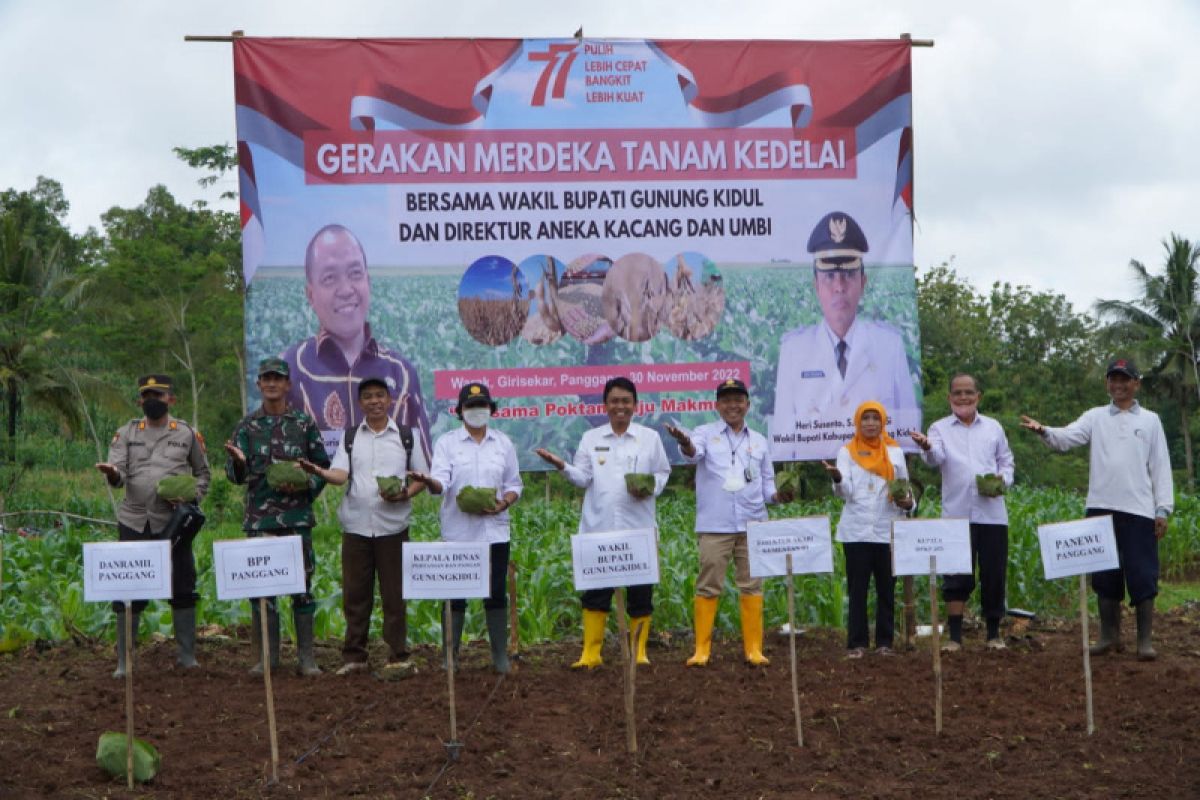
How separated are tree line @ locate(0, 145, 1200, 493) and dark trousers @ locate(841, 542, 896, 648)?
18624mm

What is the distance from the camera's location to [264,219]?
934 cm

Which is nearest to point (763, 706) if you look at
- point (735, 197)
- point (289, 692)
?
point (289, 692)

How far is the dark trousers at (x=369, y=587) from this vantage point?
7957mm

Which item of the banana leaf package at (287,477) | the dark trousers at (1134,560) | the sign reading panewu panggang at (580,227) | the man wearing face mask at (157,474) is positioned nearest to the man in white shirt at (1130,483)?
the dark trousers at (1134,560)

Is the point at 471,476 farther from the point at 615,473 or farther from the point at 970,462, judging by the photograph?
the point at 970,462

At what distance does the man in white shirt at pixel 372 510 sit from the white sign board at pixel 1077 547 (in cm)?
377

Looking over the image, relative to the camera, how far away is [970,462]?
8.61m

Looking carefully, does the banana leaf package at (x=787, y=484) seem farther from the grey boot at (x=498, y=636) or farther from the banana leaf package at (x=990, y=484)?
the grey boot at (x=498, y=636)

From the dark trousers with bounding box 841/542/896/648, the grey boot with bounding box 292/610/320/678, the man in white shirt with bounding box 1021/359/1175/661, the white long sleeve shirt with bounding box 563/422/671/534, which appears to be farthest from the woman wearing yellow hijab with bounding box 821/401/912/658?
the grey boot with bounding box 292/610/320/678

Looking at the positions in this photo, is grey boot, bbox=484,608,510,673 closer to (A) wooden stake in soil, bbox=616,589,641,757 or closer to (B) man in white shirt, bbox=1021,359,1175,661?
(A) wooden stake in soil, bbox=616,589,641,757

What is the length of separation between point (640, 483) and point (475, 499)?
106 cm

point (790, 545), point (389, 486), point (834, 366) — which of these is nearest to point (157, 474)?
point (389, 486)

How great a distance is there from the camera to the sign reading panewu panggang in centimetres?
938

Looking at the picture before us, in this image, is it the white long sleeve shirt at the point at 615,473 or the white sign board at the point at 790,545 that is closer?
the white sign board at the point at 790,545
